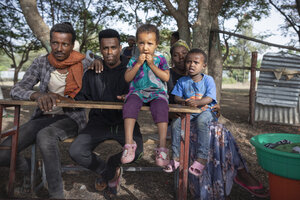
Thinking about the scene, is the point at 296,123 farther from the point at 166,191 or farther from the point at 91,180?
the point at 91,180

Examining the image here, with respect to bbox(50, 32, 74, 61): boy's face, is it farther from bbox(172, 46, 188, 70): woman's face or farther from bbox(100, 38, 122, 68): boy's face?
bbox(172, 46, 188, 70): woman's face

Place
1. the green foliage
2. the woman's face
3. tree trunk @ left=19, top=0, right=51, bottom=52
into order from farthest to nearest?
the green foliage → tree trunk @ left=19, top=0, right=51, bottom=52 → the woman's face

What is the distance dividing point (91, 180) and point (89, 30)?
39.8 ft

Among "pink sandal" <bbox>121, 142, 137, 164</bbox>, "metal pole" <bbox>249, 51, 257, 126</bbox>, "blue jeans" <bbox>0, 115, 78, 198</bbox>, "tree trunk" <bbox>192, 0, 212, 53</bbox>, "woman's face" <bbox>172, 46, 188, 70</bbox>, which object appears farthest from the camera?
"metal pole" <bbox>249, 51, 257, 126</bbox>

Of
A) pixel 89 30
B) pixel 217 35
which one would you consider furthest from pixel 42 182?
pixel 89 30

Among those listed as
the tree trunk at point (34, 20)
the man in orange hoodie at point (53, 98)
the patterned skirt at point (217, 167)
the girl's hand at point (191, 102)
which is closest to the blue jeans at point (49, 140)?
the man in orange hoodie at point (53, 98)

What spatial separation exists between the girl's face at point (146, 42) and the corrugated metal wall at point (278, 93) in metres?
5.25

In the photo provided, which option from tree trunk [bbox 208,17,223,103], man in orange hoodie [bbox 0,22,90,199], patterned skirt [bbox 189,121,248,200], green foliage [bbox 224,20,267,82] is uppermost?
green foliage [bbox 224,20,267,82]

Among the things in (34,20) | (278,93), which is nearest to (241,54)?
(278,93)

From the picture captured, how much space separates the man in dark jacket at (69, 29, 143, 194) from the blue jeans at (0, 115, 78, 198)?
0.18m

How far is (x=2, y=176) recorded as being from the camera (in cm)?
294

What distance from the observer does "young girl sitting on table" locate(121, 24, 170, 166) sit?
2.16m

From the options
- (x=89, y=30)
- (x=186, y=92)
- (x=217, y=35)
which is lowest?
(x=186, y=92)

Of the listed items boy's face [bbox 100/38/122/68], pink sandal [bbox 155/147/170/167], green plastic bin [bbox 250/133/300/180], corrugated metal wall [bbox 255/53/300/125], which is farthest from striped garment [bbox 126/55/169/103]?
corrugated metal wall [bbox 255/53/300/125]
